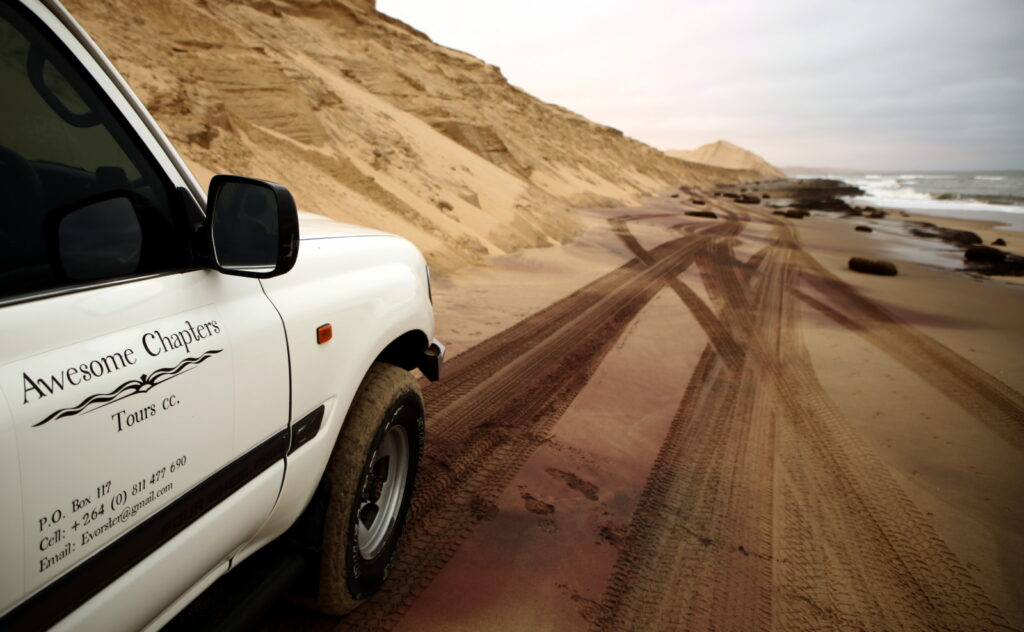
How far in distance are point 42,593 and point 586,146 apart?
58269 millimetres

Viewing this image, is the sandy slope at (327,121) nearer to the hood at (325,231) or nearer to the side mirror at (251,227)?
the hood at (325,231)

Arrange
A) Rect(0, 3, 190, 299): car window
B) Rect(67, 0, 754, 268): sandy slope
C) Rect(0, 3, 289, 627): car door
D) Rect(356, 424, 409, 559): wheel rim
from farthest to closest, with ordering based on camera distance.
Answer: Rect(67, 0, 754, 268): sandy slope
Rect(356, 424, 409, 559): wheel rim
Rect(0, 3, 190, 299): car window
Rect(0, 3, 289, 627): car door

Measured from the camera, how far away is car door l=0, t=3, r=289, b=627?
107 centimetres

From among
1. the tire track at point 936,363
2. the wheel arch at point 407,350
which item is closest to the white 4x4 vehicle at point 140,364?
the wheel arch at point 407,350

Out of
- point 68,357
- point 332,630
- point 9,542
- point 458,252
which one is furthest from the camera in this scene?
point 458,252

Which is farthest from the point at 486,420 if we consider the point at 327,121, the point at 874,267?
the point at 874,267

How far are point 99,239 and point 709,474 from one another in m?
4.04

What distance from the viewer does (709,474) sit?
4.10 meters

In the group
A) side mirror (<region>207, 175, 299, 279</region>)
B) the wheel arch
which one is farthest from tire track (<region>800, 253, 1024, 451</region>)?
side mirror (<region>207, 175, 299, 279</region>)

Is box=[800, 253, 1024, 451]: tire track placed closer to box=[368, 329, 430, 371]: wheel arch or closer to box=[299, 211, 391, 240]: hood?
box=[368, 329, 430, 371]: wheel arch

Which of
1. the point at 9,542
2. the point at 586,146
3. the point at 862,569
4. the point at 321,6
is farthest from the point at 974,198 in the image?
the point at 9,542

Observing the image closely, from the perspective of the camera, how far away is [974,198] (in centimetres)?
5638

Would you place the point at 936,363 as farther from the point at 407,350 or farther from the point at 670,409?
the point at 407,350

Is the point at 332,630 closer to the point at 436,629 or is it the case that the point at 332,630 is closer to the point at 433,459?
the point at 436,629
